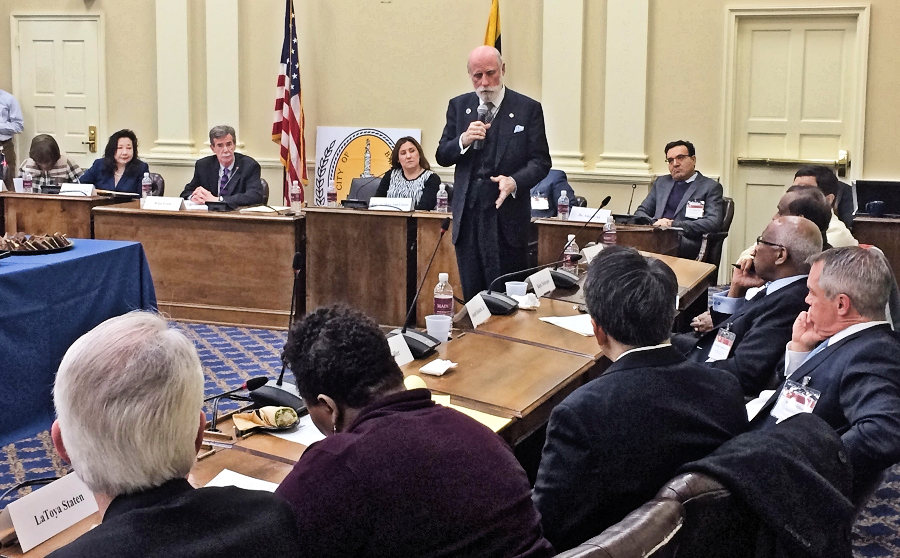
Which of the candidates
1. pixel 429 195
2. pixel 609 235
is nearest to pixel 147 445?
pixel 609 235

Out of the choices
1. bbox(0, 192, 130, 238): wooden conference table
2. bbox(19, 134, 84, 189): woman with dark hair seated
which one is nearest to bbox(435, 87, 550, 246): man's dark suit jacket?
bbox(0, 192, 130, 238): wooden conference table

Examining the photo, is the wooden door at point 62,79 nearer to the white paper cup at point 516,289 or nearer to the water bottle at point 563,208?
the water bottle at point 563,208

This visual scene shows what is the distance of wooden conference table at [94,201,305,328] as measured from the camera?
251 inches

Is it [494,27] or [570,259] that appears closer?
[570,259]

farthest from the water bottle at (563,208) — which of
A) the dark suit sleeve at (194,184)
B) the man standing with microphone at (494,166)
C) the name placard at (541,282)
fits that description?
the dark suit sleeve at (194,184)

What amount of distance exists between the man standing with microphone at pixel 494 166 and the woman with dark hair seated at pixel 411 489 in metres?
3.05

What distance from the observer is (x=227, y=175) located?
281 inches

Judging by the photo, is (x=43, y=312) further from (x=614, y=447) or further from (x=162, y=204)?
(x=614, y=447)

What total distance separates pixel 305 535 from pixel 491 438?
0.36 m

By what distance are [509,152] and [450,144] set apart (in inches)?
11.2

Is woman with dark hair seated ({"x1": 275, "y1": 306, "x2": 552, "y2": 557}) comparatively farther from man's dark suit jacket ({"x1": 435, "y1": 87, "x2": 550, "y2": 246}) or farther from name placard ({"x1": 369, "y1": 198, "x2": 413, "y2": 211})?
name placard ({"x1": 369, "y1": 198, "x2": 413, "y2": 211})

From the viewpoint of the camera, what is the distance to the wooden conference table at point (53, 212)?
6750mm

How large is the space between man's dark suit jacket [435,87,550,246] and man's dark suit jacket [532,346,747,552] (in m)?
2.83

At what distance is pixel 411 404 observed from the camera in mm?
1742
